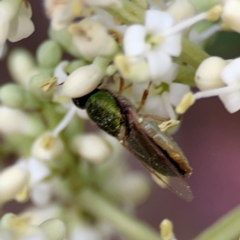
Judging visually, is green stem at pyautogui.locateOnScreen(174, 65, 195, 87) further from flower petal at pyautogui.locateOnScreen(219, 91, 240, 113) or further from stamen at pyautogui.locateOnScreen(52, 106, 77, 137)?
stamen at pyautogui.locateOnScreen(52, 106, 77, 137)

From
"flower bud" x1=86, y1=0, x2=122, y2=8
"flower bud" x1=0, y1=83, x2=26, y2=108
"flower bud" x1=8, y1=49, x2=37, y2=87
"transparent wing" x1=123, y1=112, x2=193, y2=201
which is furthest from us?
"flower bud" x1=8, y1=49, x2=37, y2=87

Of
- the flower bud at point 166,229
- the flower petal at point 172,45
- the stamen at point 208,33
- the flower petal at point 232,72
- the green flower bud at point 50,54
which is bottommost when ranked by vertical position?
the flower bud at point 166,229

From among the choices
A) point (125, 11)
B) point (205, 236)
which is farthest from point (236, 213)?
point (125, 11)

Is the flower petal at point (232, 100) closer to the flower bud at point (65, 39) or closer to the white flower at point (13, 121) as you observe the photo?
the flower bud at point (65, 39)

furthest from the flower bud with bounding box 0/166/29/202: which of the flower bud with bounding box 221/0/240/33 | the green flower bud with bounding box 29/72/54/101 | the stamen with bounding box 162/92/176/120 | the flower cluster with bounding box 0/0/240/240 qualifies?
the flower bud with bounding box 221/0/240/33

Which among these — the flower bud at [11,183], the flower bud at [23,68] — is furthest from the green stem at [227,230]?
the flower bud at [23,68]

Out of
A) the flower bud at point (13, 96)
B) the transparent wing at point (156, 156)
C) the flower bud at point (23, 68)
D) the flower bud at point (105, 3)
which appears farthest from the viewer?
the flower bud at point (23, 68)
